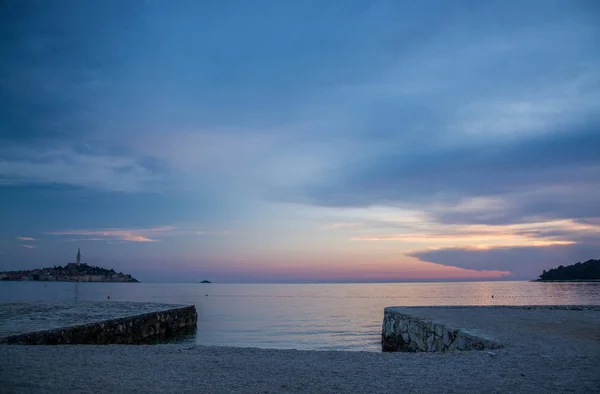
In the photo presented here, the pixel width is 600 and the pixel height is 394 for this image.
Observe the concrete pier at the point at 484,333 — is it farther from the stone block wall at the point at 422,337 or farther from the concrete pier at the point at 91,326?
the concrete pier at the point at 91,326

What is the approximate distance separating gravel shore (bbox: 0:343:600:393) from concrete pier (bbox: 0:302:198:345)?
3510mm

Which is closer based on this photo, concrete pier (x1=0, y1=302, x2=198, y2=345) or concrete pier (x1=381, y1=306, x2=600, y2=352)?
concrete pier (x1=381, y1=306, x2=600, y2=352)

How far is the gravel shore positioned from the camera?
6578mm

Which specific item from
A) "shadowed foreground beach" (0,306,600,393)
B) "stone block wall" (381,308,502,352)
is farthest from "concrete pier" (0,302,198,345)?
"stone block wall" (381,308,502,352)

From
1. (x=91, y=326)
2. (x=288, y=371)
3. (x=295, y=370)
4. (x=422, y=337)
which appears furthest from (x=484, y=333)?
(x=91, y=326)

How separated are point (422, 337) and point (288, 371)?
11.0 metres

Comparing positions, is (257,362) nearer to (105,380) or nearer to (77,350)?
(105,380)

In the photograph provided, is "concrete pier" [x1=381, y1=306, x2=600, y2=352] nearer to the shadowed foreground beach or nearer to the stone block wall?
the stone block wall

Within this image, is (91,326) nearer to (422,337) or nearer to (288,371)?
(288,371)

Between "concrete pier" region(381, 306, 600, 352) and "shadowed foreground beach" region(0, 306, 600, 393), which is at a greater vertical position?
"shadowed foreground beach" region(0, 306, 600, 393)

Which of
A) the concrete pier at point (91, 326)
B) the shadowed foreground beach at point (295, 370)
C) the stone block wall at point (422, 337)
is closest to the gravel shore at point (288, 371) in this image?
the shadowed foreground beach at point (295, 370)

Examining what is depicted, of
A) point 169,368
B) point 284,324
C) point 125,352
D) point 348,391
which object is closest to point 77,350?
point 125,352

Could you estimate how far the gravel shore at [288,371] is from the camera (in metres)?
6.58

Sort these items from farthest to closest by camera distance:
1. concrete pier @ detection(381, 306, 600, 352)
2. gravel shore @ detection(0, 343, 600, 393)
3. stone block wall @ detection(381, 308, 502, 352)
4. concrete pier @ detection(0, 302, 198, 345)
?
concrete pier @ detection(0, 302, 198, 345) → stone block wall @ detection(381, 308, 502, 352) → concrete pier @ detection(381, 306, 600, 352) → gravel shore @ detection(0, 343, 600, 393)
